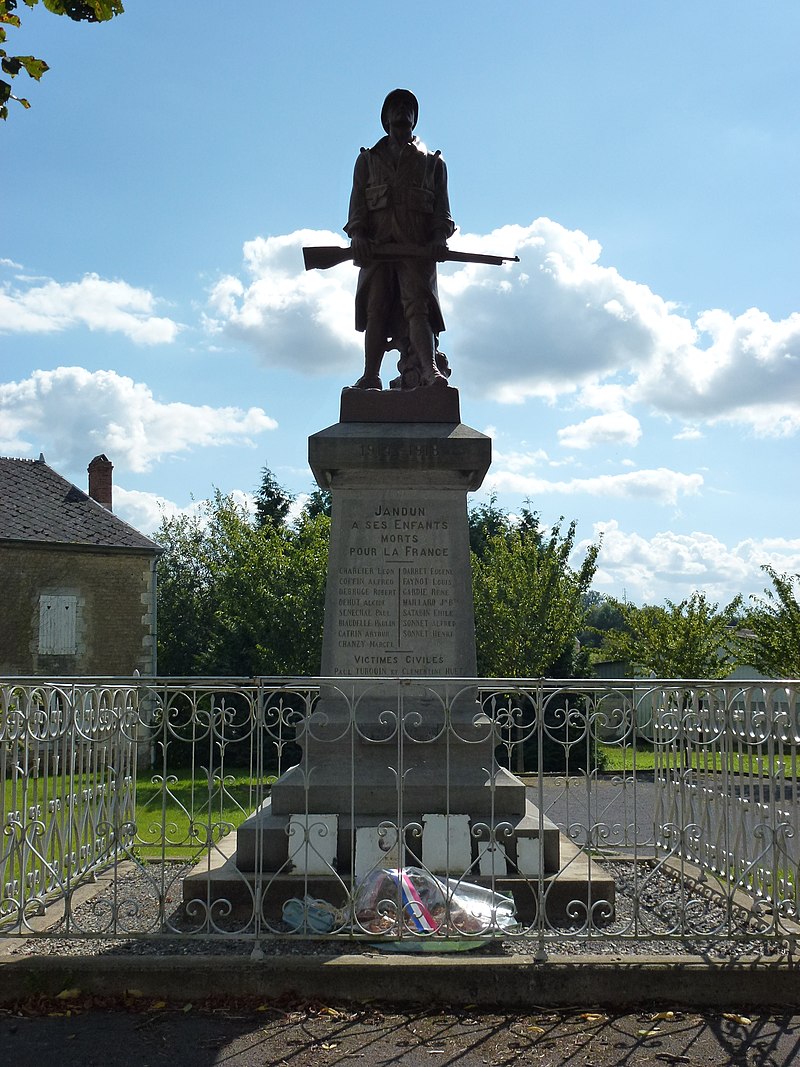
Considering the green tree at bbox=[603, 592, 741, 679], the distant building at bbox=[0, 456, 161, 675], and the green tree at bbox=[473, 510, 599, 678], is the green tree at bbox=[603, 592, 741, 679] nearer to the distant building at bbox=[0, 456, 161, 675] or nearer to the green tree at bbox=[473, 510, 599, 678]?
the green tree at bbox=[473, 510, 599, 678]

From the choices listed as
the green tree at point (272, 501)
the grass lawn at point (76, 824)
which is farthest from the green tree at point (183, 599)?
the grass lawn at point (76, 824)

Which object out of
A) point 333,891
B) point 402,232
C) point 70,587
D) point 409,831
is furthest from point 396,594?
point 70,587

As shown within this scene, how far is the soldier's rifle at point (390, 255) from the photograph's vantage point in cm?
765

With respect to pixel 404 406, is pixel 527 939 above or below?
below

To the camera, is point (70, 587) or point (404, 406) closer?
point (404, 406)

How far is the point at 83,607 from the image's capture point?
2234cm

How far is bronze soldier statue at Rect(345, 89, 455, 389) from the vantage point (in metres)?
7.58

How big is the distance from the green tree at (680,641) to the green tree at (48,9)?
18.8 m

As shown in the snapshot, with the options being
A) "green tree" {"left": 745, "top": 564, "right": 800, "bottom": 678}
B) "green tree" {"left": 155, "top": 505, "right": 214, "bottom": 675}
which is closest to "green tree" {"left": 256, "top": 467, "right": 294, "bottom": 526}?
"green tree" {"left": 155, "top": 505, "right": 214, "bottom": 675}

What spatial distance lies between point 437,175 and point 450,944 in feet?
19.1

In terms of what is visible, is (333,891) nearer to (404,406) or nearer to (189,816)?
(189,816)

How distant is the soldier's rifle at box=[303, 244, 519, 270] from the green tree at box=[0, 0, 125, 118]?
3.86 meters

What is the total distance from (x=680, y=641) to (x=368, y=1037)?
17.8m

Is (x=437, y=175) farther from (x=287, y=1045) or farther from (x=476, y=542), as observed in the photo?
(x=476, y=542)
